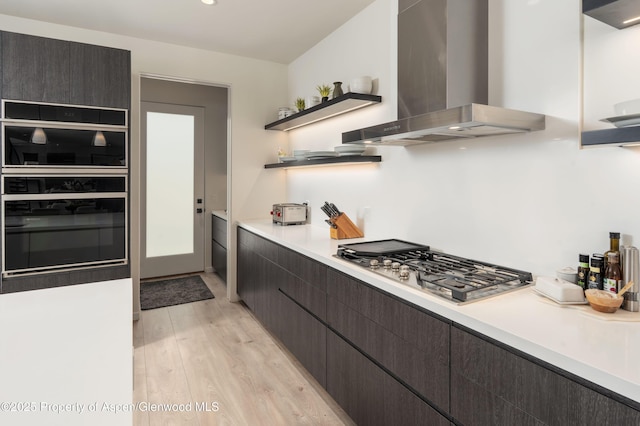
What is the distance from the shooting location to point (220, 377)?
2.51 m

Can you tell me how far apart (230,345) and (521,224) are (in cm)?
236

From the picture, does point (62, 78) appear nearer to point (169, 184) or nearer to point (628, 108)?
point (169, 184)

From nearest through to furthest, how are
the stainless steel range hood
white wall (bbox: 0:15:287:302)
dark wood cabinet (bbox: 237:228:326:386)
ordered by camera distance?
the stainless steel range hood → dark wood cabinet (bbox: 237:228:326:386) → white wall (bbox: 0:15:287:302)

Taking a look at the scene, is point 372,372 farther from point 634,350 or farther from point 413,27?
point 413,27

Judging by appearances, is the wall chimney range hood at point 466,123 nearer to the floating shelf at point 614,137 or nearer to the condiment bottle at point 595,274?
the floating shelf at point 614,137

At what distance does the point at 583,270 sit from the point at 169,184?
4.66 metres

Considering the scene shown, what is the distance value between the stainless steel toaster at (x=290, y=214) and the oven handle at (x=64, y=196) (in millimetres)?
1342

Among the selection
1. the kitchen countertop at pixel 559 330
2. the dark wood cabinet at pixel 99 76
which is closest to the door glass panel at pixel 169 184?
the dark wood cabinet at pixel 99 76

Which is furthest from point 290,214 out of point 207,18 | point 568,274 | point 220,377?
point 568,274

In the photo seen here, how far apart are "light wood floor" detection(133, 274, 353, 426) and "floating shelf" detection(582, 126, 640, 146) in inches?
71.6

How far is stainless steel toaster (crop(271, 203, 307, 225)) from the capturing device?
3492 millimetres

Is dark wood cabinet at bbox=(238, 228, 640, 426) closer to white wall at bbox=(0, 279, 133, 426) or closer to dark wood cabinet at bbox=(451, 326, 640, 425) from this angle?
dark wood cabinet at bbox=(451, 326, 640, 425)

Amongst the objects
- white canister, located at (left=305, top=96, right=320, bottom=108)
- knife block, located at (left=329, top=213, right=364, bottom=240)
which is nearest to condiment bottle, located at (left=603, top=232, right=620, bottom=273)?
knife block, located at (left=329, top=213, right=364, bottom=240)

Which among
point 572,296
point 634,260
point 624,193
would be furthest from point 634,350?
point 624,193
